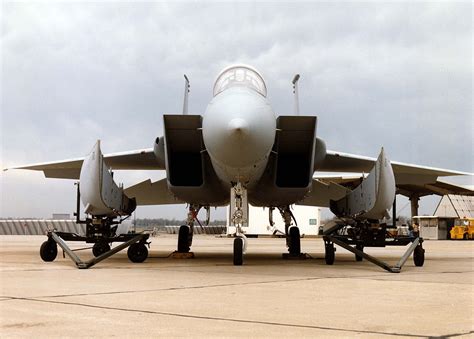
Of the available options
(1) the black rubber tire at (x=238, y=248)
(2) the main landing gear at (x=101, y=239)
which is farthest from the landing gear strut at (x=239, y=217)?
(2) the main landing gear at (x=101, y=239)

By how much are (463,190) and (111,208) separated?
40067mm

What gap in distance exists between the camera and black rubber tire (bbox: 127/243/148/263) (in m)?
9.52

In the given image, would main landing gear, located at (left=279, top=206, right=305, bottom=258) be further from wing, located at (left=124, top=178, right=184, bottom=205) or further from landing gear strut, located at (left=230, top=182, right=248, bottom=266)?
landing gear strut, located at (left=230, top=182, right=248, bottom=266)

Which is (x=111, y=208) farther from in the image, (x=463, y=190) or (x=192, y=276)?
(x=463, y=190)

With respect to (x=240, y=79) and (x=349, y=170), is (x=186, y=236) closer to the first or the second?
(x=349, y=170)

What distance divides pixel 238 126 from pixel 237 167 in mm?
1044

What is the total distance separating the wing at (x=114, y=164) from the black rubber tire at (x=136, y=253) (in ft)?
6.14

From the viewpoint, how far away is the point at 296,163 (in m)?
10.1

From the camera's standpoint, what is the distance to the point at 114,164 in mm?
12328

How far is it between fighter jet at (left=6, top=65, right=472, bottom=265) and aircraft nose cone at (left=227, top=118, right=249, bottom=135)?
0.01 m

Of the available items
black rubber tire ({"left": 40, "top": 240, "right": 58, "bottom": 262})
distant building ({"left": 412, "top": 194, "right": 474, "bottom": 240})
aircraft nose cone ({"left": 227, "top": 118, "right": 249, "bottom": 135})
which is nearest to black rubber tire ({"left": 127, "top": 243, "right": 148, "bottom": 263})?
black rubber tire ({"left": 40, "top": 240, "right": 58, "bottom": 262})

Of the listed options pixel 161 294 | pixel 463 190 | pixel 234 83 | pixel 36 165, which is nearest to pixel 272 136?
pixel 234 83

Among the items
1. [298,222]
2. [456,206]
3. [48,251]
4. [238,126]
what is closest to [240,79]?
[238,126]

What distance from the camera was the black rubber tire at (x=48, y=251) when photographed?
31.4 feet
